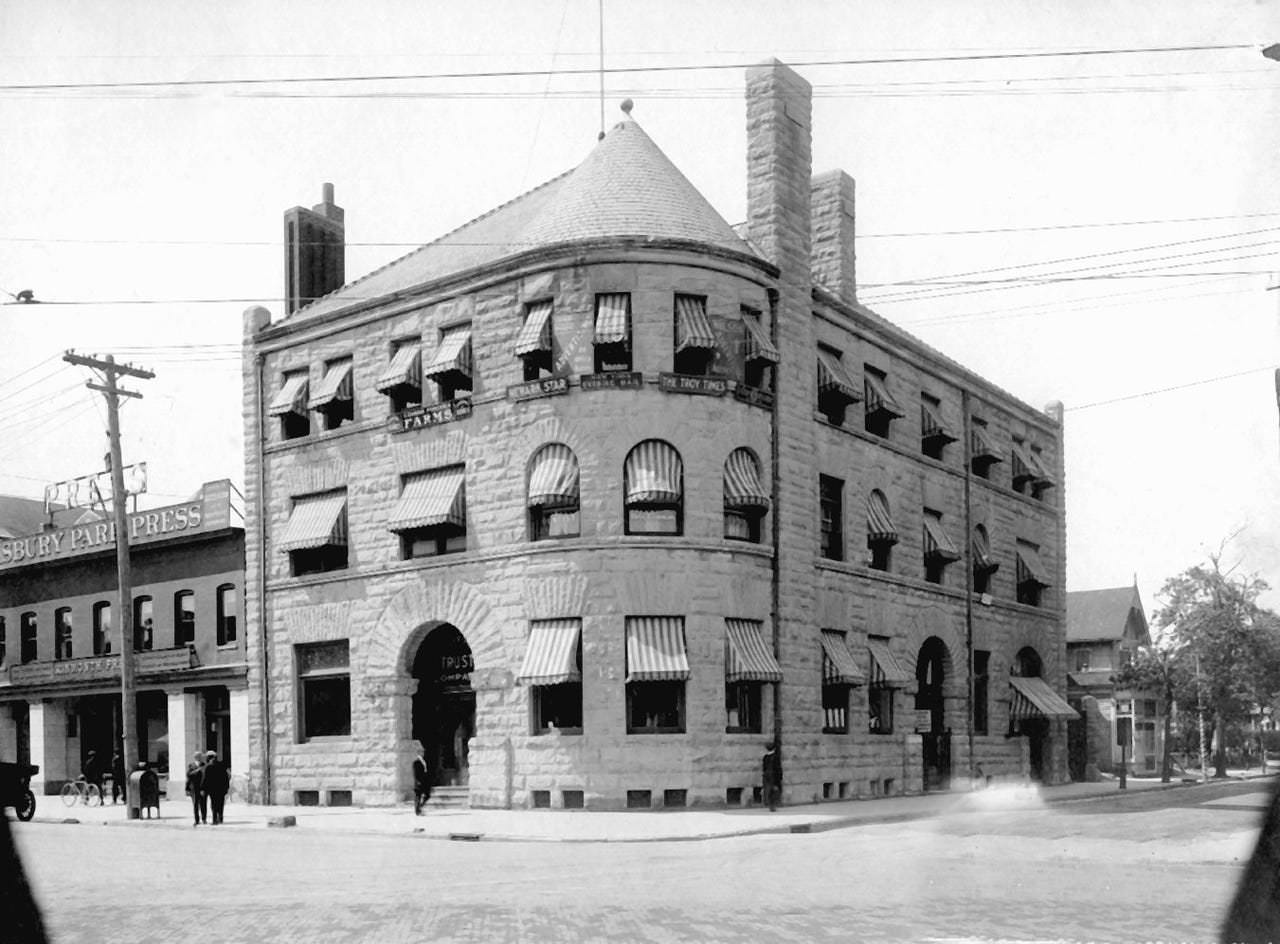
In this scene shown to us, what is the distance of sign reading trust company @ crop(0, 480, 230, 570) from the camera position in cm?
3791

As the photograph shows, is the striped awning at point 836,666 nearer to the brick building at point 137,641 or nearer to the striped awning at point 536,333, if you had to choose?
the striped awning at point 536,333

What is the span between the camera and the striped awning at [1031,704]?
41062 millimetres

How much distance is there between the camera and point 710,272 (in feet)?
94.8

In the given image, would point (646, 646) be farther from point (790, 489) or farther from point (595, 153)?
point (595, 153)

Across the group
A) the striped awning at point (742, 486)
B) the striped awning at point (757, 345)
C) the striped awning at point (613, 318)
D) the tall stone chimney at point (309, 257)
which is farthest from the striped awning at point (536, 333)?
the tall stone chimney at point (309, 257)

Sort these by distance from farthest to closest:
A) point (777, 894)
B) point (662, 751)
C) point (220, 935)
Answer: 1. point (662, 751)
2. point (777, 894)
3. point (220, 935)

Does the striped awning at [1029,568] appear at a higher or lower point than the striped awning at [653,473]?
lower

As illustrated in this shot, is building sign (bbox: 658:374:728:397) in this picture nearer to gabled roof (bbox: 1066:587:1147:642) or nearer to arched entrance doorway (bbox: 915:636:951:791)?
arched entrance doorway (bbox: 915:636:951:791)

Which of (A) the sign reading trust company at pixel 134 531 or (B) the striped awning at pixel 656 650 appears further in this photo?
(A) the sign reading trust company at pixel 134 531

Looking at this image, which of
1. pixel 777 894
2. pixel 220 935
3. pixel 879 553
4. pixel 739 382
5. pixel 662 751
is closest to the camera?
pixel 220 935

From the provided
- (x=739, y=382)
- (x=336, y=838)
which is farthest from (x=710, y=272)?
(x=336, y=838)

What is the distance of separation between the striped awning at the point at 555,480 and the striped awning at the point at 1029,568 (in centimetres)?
2003

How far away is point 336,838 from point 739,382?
487 inches

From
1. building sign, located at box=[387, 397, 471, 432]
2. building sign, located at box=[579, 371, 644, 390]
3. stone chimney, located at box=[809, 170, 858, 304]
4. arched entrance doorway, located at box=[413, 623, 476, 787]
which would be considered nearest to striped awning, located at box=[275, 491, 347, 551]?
building sign, located at box=[387, 397, 471, 432]
